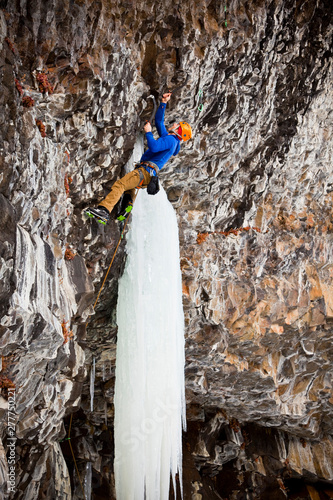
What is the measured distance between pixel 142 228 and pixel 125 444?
355 cm

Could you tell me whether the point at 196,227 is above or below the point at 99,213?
above

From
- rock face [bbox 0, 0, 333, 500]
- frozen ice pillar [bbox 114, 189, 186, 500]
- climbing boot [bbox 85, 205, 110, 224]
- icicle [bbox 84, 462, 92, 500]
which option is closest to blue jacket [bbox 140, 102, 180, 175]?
rock face [bbox 0, 0, 333, 500]

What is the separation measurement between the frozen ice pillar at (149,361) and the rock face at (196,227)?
66 centimetres

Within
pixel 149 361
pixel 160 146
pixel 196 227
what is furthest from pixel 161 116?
pixel 149 361

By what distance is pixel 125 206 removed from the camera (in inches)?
273

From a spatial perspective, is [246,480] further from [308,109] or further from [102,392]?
[308,109]

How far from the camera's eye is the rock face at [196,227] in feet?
17.3

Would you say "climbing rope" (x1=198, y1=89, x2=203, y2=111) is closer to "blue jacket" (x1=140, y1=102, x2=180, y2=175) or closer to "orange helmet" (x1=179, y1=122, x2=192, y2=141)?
"orange helmet" (x1=179, y1=122, x2=192, y2=141)

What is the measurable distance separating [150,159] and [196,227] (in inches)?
114

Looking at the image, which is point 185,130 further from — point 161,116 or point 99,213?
point 99,213

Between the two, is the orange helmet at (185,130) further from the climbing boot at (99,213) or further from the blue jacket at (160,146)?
the climbing boot at (99,213)

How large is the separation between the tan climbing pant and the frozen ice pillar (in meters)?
0.83

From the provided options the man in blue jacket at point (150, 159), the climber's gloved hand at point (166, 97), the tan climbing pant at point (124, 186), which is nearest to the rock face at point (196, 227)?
the climber's gloved hand at point (166, 97)

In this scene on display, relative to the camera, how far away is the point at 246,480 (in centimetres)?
1291
